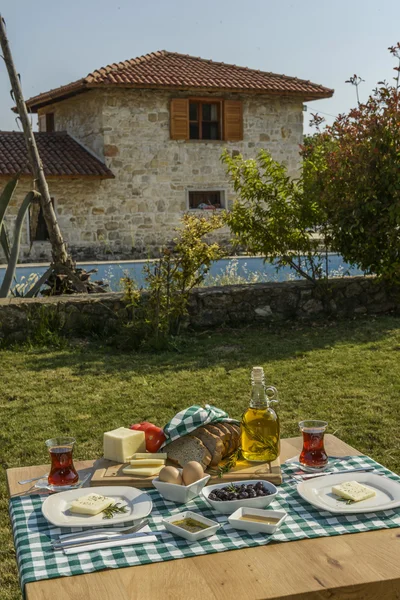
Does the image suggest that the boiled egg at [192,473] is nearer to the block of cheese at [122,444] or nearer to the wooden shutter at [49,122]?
the block of cheese at [122,444]

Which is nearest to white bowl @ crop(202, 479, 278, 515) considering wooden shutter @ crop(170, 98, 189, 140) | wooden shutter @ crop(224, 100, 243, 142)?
wooden shutter @ crop(170, 98, 189, 140)

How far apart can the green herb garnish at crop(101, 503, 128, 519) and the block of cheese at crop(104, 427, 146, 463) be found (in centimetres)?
32

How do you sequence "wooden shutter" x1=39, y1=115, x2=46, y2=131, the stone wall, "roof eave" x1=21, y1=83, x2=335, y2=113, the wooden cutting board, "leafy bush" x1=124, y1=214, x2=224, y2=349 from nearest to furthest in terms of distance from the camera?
1. the wooden cutting board
2. "leafy bush" x1=124, y1=214, x2=224, y2=349
3. "roof eave" x1=21, y1=83, x2=335, y2=113
4. the stone wall
5. "wooden shutter" x1=39, y1=115, x2=46, y2=131

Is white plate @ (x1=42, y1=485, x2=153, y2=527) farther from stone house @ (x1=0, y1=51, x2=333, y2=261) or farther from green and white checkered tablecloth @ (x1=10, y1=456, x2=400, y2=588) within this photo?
stone house @ (x1=0, y1=51, x2=333, y2=261)

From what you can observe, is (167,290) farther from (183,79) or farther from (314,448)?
(183,79)

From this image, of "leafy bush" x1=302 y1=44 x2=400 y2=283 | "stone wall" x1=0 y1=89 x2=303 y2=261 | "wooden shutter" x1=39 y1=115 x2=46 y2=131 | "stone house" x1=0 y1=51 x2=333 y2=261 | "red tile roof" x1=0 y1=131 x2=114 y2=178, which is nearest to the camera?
"leafy bush" x1=302 y1=44 x2=400 y2=283

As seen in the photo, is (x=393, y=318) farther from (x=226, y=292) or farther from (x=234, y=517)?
(x=234, y=517)

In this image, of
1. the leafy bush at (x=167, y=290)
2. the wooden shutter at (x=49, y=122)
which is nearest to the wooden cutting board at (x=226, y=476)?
the leafy bush at (x=167, y=290)

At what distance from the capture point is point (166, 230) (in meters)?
20.6

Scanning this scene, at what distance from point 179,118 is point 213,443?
18.4 meters

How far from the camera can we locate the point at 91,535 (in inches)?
79.5

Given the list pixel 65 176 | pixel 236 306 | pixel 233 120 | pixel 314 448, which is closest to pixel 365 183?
pixel 236 306

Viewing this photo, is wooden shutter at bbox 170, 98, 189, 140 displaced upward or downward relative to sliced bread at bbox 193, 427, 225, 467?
upward

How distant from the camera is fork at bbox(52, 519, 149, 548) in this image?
6.51ft
